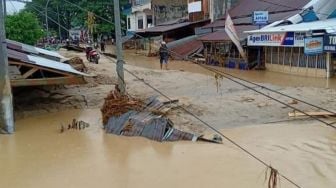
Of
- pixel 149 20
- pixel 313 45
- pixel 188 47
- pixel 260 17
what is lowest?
pixel 188 47

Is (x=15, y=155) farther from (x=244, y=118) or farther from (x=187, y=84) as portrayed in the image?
(x=187, y=84)

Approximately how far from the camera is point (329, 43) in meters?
18.1


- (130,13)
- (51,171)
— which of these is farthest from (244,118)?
(130,13)

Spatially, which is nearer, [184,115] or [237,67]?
[184,115]

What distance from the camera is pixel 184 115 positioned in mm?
12734

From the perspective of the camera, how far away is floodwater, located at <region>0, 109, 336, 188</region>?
8117mm

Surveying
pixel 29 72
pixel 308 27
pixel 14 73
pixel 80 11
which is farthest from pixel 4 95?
pixel 80 11

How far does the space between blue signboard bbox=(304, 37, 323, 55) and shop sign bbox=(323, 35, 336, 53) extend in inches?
10.1

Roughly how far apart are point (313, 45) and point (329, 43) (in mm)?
947

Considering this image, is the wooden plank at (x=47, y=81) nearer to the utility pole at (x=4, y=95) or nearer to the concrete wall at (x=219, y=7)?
the utility pole at (x=4, y=95)

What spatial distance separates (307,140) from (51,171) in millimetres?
5612

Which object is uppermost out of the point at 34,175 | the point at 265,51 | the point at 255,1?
the point at 255,1

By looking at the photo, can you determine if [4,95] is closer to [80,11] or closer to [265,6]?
[265,6]

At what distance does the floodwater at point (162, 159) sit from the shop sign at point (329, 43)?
7734 mm
